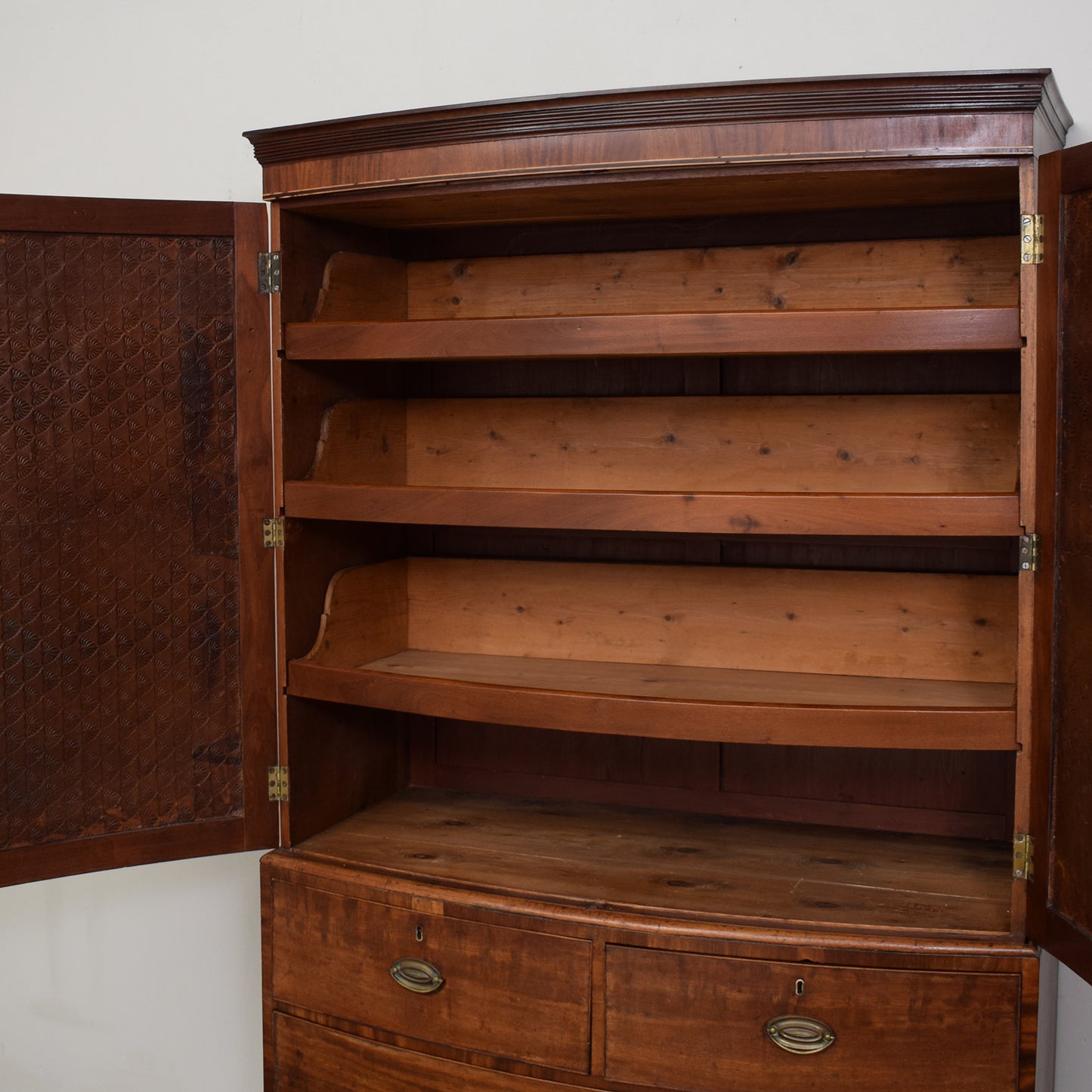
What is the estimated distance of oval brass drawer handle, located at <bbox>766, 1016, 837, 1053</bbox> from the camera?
184 centimetres

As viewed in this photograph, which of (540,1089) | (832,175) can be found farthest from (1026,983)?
(832,175)

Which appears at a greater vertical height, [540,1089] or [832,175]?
[832,175]

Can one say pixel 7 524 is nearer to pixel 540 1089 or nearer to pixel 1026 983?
pixel 540 1089

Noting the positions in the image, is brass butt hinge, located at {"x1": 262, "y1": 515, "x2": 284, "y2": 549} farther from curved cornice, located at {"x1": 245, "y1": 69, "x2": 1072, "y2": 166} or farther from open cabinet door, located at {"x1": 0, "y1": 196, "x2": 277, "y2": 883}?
curved cornice, located at {"x1": 245, "y1": 69, "x2": 1072, "y2": 166}

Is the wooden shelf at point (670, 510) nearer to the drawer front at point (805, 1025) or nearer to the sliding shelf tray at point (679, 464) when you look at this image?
the sliding shelf tray at point (679, 464)

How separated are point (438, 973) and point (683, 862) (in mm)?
491

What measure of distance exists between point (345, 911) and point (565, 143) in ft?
4.61

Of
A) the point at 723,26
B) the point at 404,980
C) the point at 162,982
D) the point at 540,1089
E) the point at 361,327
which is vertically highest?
the point at 723,26

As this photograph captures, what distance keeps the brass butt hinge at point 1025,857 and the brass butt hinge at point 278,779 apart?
1.29 metres

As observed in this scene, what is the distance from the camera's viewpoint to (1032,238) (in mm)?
1695

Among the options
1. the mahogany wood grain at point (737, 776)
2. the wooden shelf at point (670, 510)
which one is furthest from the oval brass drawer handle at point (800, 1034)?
the wooden shelf at point (670, 510)

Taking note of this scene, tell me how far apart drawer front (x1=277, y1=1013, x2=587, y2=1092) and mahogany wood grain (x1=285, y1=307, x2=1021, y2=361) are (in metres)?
1.25

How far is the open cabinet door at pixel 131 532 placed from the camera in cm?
199

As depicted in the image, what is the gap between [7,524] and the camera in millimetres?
1981
